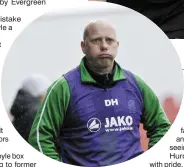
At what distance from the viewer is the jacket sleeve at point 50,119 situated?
52.1 inches

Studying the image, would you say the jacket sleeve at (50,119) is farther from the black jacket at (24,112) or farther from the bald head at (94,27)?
the bald head at (94,27)

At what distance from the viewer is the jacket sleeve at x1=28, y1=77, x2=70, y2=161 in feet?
4.34

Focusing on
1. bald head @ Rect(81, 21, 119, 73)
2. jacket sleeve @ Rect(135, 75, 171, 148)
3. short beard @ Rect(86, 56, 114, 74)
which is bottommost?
jacket sleeve @ Rect(135, 75, 171, 148)

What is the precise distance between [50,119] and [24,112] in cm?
7

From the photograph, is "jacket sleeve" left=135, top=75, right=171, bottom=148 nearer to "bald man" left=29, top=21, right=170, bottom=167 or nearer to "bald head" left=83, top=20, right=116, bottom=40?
"bald man" left=29, top=21, right=170, bottom=167

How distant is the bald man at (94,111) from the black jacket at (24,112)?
0.01 meters

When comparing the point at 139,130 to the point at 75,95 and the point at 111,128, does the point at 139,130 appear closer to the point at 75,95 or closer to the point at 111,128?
the point at 111,128

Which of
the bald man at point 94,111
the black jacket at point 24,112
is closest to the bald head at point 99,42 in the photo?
the bald man at point 94,111

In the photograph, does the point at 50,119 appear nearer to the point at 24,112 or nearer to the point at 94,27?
the point at 24,112

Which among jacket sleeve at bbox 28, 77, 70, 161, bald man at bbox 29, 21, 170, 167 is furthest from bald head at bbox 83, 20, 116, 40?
jacket sleeve at bbox 28, 77, 70, 161

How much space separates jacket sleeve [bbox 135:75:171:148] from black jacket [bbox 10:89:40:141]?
267mm

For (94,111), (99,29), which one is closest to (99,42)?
(99,29)

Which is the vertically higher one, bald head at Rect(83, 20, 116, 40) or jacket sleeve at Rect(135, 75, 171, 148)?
bald head at Rect(83, 20, 116, 40)

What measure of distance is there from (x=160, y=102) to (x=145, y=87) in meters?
0.05
